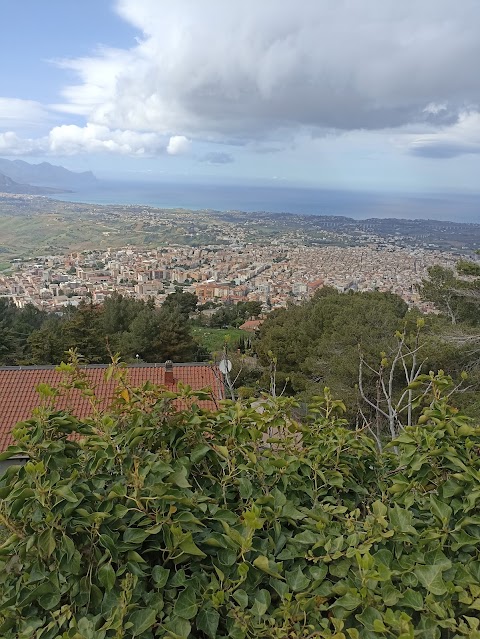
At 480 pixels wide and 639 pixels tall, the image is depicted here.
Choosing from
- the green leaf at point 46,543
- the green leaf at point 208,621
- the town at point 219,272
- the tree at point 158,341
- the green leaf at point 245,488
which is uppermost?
the green leaf at point 245,488

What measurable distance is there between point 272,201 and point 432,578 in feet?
459

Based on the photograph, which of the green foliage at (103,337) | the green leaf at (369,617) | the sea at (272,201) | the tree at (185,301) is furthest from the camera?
the sea at (272,201)

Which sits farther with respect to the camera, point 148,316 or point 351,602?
point 148,316

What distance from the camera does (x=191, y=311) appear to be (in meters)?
31.0

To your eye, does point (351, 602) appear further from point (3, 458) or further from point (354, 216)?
point (354, 216)

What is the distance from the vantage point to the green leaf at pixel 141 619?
0.91 m

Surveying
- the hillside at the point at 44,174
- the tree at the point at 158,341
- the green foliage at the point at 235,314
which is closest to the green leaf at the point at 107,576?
the tree at the point at 158,341

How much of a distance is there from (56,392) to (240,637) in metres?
0.70

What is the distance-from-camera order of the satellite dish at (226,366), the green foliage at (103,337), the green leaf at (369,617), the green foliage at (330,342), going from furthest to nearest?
the green foliage at (103,337)
the green foliage at (330,342)
the satellite dish at (226,366)
the green leaf at (369,617)

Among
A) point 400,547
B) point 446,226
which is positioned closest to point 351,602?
point 400,547

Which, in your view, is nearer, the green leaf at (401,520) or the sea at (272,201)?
the green leaf at (401,520)

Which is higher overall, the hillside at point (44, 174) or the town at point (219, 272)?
the hillside at point (44, 174)

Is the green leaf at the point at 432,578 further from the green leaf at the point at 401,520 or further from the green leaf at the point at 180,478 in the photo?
the green leaf at the point at 180,478

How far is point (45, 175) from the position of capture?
162 meters
